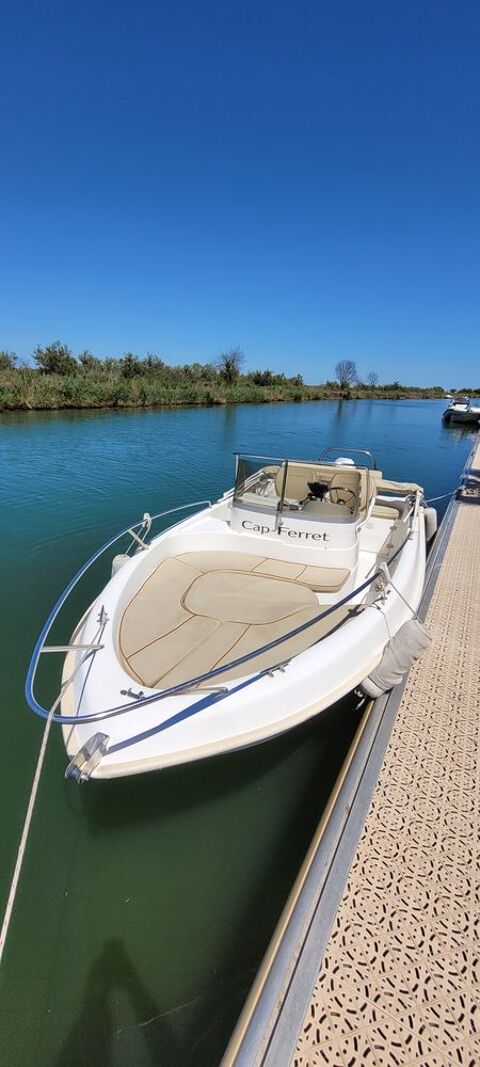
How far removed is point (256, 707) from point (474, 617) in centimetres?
334

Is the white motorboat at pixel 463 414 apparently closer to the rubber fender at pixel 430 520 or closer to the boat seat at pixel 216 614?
the rubber fender at pixel 430 520

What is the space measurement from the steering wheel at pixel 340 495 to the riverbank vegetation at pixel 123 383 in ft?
78.0

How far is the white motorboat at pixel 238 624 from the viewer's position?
7.80 feet

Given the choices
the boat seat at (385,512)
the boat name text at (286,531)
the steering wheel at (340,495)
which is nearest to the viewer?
the boat name text at (286,531)

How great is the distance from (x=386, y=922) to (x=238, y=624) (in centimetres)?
189

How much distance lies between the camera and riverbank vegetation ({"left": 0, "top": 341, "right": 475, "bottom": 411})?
2558 cm

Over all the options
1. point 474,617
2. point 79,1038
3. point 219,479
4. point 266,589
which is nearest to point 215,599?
point 266,589

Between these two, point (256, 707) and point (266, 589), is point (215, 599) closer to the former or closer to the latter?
point (266, 589)

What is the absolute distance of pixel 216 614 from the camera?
3459 mm

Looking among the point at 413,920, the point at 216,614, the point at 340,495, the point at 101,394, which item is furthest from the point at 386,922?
the point at 101,394

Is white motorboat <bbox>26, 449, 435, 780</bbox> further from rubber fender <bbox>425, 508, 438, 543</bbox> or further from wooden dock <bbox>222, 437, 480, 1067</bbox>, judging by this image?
rubber fender <bbox>425, 508, 438, 543</bbox>

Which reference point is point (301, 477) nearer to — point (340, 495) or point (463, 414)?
point (340, 495)

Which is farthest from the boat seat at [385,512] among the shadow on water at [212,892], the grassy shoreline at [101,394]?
the grassy shoreline at [101,394]

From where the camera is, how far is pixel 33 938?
2.22 metres
